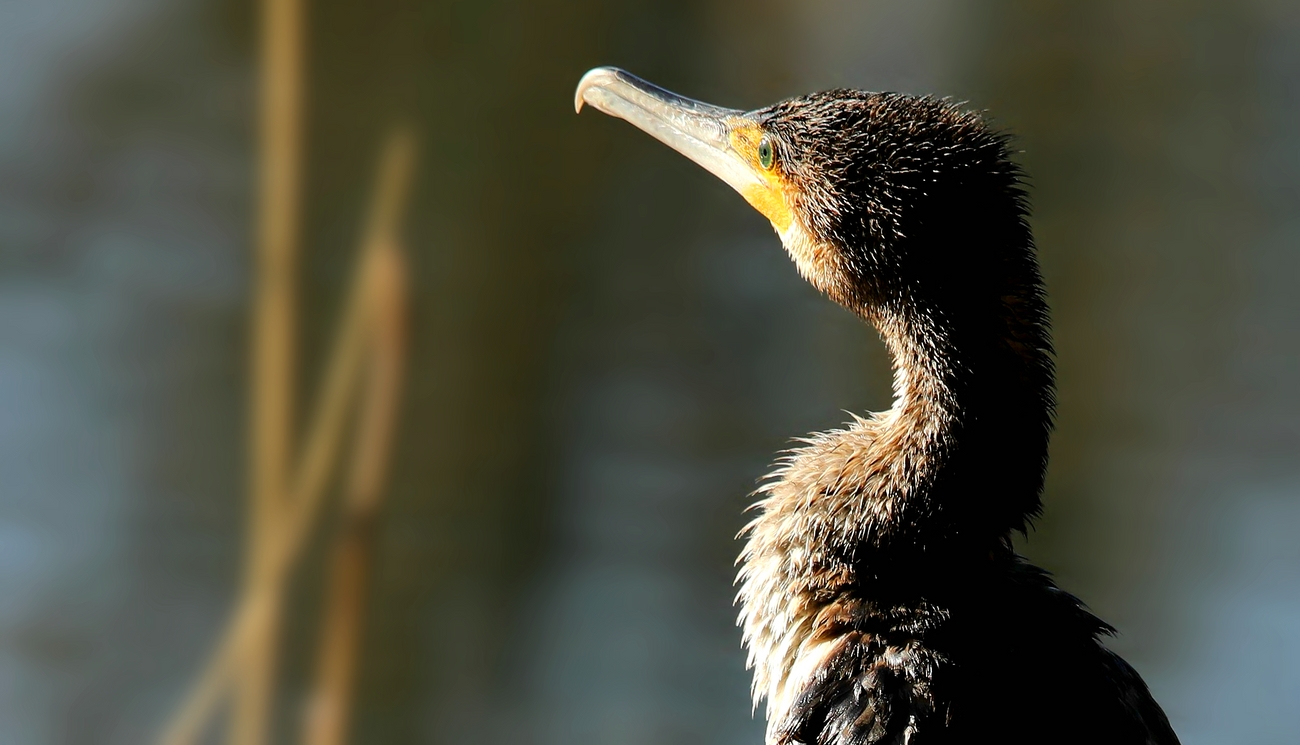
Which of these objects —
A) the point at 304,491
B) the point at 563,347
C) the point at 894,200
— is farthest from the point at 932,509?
the point at 563,347

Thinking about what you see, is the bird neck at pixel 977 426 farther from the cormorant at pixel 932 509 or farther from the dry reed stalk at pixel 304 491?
the dry reed stalk at pixel 304 491

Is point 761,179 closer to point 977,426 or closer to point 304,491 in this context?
point 977,426

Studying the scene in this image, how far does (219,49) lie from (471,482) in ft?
9.47

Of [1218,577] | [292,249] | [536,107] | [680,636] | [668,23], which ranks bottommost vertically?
[680,636]

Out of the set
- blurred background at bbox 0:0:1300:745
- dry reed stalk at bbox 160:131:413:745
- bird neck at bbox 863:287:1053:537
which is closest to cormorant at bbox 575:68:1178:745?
bird neck at bbox 863:287:1053:537

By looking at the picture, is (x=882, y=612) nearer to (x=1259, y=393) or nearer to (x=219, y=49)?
(x=1259, y=393)

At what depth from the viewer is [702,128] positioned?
3.68 meters

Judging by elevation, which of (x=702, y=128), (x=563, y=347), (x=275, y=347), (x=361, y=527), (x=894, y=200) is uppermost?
(x=563, y=347)

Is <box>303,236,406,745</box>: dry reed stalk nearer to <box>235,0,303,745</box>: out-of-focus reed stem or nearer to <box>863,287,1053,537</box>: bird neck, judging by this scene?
<box>235,0,303,745</box>: out-of-focus reed stem

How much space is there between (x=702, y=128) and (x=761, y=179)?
0.24m

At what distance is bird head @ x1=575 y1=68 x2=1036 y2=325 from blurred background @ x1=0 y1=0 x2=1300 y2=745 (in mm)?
3334

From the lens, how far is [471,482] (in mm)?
7066

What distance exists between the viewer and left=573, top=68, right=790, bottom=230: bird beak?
3551 millimetres

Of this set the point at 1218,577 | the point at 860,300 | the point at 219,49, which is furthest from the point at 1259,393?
the point at 219,49
